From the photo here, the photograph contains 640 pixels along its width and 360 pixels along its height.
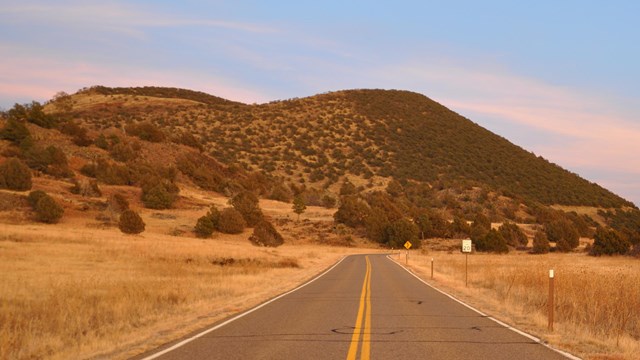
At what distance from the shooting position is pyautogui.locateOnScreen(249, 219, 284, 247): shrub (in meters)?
63.4

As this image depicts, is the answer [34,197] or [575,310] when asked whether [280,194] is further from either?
[575,310]

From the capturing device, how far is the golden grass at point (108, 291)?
476 inches

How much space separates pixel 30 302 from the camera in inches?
700

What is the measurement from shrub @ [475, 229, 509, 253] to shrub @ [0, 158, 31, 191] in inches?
1848

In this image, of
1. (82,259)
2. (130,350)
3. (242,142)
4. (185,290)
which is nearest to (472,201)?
(242,142)

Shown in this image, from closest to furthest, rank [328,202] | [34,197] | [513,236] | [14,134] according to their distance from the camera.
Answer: [34,197] → [14,134] → [513,236] → [328,202]

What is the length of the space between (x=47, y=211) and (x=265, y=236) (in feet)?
69.6

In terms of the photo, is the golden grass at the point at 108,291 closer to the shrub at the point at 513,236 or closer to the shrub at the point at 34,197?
the shrub at the point at 34,197

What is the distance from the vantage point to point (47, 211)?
2023 inches

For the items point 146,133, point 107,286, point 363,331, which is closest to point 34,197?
point 107,286

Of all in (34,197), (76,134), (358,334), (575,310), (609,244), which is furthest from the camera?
(76,134)

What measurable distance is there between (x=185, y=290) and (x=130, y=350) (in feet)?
36.2

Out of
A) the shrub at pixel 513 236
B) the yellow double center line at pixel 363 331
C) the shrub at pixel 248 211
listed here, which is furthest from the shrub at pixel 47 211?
the shrub at pixel 513 236

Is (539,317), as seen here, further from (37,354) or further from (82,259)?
(82,259)
